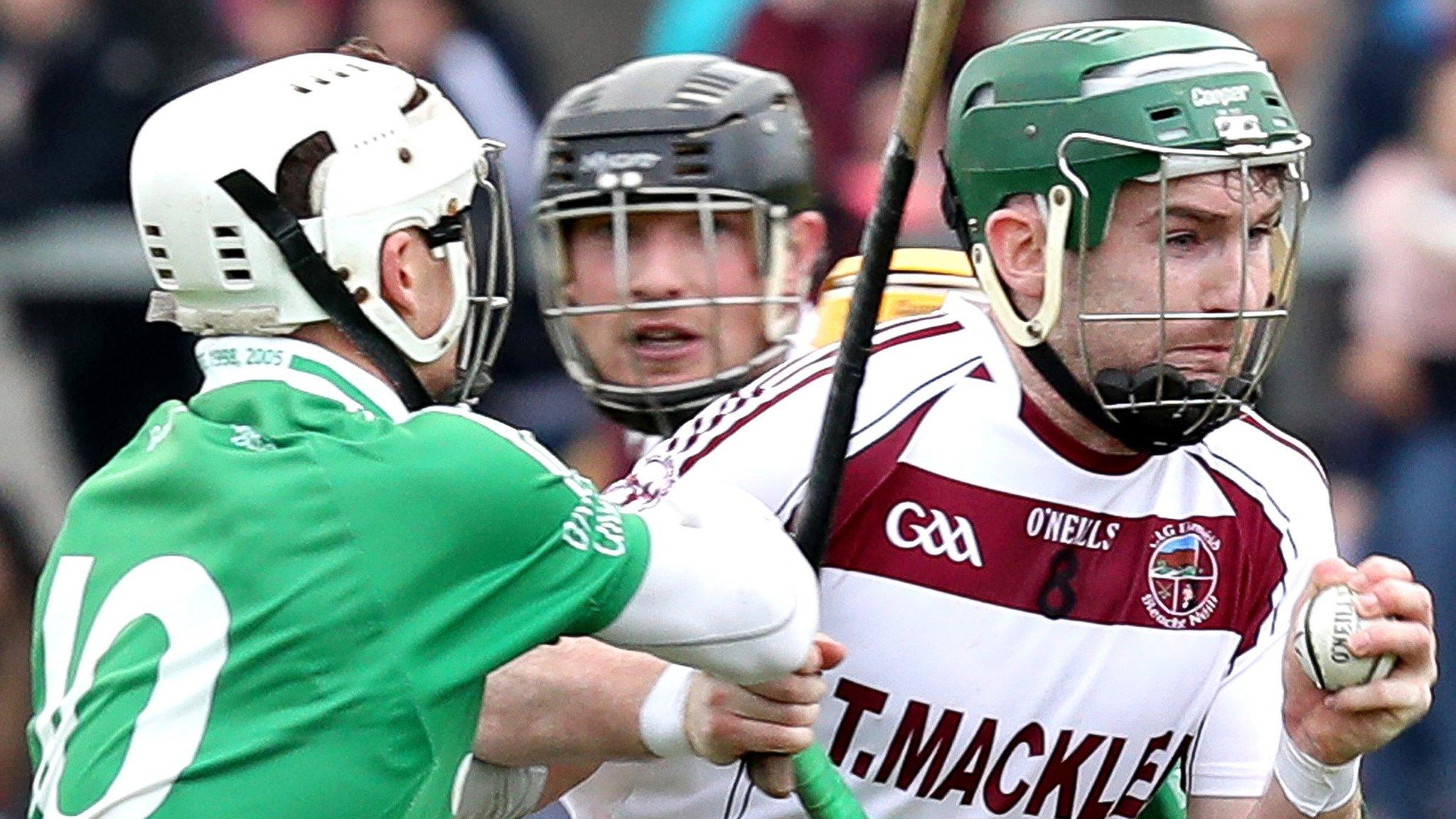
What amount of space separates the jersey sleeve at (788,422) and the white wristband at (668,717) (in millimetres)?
249

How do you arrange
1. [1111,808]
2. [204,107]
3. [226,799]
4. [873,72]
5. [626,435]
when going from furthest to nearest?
[873,72], [626,435], [1111,808], [204,107], [226,799]

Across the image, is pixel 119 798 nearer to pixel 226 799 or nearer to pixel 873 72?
pixel 226 799

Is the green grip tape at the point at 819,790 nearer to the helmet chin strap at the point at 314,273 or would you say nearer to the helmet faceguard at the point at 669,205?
the helmet chin strap at the point at 314,273

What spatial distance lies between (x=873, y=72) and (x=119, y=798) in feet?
14.7

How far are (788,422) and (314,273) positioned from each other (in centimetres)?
68

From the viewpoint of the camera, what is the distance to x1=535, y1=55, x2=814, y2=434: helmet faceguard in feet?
15.8

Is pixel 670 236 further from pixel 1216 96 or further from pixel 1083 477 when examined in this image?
pixel 1216 96

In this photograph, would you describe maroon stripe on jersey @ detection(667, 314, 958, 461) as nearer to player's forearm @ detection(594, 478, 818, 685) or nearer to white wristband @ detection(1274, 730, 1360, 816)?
player's forearm @ detection(594, 478, 818, 685)

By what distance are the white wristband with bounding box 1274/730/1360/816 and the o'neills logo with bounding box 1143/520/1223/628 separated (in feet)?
0.68

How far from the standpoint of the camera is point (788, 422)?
385 centimetres

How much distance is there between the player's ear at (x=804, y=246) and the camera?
5000mm

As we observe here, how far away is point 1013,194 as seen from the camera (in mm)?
3889

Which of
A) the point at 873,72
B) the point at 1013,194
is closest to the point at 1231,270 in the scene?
the point at 1013,194

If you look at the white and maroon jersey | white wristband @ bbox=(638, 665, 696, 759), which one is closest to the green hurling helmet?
the white and maroon jersey
